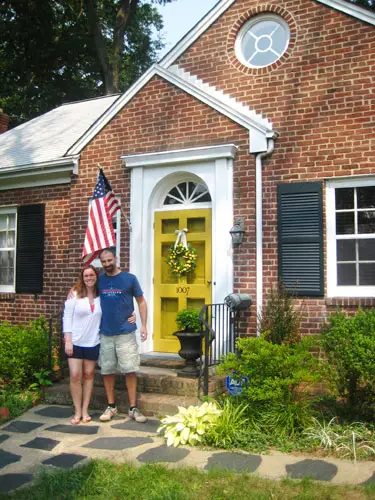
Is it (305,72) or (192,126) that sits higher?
(305,72)

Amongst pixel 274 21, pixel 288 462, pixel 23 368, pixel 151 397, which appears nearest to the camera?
pixel 288 462

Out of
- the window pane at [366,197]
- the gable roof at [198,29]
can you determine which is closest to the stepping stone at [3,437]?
the window pane at [366,197]

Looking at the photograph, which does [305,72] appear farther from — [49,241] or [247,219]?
[49,241]

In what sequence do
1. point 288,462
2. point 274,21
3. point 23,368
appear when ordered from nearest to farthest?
point 288,462
point 23,368
point 274,21

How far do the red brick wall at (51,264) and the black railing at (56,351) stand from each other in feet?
1.66

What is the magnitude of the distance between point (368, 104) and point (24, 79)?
812 inches

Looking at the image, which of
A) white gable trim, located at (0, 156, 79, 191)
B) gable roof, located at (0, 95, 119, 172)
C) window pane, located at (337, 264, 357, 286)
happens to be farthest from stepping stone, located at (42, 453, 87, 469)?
gable roof, located at (0, 95, 119, 172)

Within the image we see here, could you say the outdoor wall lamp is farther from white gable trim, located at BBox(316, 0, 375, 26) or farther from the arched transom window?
white gable trim, located at BBox(316, 0, 375, 26)

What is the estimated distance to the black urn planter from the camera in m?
6.35

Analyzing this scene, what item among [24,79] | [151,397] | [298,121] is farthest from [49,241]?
[24,79]

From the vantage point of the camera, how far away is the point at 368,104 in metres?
6.76

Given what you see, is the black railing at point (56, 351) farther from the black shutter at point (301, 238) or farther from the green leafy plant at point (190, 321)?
the black shutter at point (301, 238)

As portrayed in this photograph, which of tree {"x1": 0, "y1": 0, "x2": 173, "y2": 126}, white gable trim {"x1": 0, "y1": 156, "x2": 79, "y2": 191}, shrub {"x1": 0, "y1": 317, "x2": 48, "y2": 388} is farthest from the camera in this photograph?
tree {"x1": 0, "y1": 0, "x2": 173, "y2": 126}

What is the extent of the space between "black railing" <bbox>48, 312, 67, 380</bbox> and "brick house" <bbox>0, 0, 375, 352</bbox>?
56cm
